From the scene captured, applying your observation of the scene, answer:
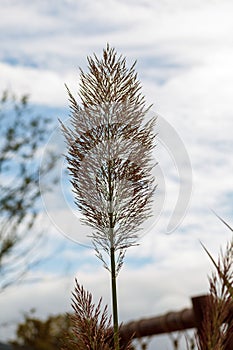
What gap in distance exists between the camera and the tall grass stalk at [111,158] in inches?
41.7

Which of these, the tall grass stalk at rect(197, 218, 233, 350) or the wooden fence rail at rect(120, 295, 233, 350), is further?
the wooden fence rail at rect(120, 295, 233, 350)

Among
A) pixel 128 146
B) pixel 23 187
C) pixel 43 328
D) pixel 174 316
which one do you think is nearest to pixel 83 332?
pixel 128 146

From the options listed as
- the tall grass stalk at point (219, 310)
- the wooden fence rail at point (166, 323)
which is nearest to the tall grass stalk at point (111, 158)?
the tall grass stalk at point (219, 310)

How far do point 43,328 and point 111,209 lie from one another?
560 cm

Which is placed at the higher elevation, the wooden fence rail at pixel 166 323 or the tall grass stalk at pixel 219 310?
the wooden fence rail at pixel 166 323

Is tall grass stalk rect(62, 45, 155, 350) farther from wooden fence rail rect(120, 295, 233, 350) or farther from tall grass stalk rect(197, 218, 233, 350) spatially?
wooden fence rail rect(120, 295, 233, 350)

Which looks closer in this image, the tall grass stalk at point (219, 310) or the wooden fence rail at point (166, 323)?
the tall grass stalk at point (219, 310)

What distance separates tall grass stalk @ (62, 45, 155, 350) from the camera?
1.06 m

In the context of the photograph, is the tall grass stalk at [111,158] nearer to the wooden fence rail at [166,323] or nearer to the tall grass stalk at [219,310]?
the tall grass stalk at [219,310]

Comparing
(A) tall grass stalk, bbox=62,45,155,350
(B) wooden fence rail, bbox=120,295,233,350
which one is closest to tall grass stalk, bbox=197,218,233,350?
(A) tall grass stalk, bbox=62,45,155,350

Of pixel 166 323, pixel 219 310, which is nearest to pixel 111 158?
pixel 219 310

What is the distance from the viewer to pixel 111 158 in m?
1.08

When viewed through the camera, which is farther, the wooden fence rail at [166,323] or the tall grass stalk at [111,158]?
the wooden fence rail at [166,323]

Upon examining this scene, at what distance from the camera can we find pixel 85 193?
108 cm
